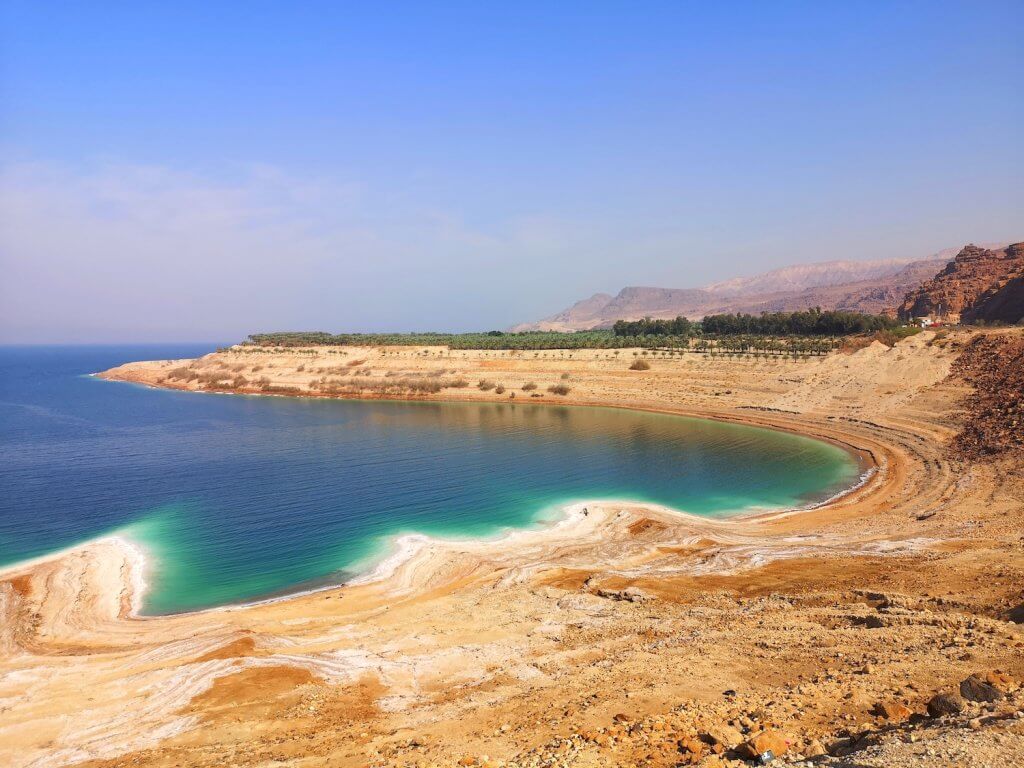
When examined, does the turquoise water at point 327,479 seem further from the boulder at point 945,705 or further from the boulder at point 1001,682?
the boulder at point 1001,682

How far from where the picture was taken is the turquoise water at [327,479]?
23938mm

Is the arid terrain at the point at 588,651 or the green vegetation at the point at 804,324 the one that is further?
the green vegetation at the point at 804,324

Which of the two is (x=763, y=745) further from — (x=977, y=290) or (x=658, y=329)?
(x=977, y=290)

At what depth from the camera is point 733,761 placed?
8422 mm

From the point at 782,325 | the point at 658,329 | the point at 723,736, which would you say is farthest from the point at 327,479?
the point at 658,329

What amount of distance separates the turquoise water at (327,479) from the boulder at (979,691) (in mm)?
17691

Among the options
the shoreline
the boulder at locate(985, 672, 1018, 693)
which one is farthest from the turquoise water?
the boulder at locate(985, 672, 1018, 693)

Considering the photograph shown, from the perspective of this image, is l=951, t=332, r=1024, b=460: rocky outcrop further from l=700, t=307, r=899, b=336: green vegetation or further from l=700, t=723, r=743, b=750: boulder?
l=700, t=723, r=743, b=750: boulder

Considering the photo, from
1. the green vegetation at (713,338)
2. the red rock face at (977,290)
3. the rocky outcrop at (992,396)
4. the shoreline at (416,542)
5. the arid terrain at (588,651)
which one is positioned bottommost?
the shoreline at (416,542)

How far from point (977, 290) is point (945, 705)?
107 m

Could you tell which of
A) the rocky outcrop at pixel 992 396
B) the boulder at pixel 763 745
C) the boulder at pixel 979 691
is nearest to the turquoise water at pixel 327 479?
the rocky outcrop at pixel 992 396

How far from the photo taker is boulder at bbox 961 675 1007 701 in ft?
31.5

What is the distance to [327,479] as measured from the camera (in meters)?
35.0

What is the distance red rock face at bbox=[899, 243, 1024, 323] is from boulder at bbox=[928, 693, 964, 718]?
7969 cm
